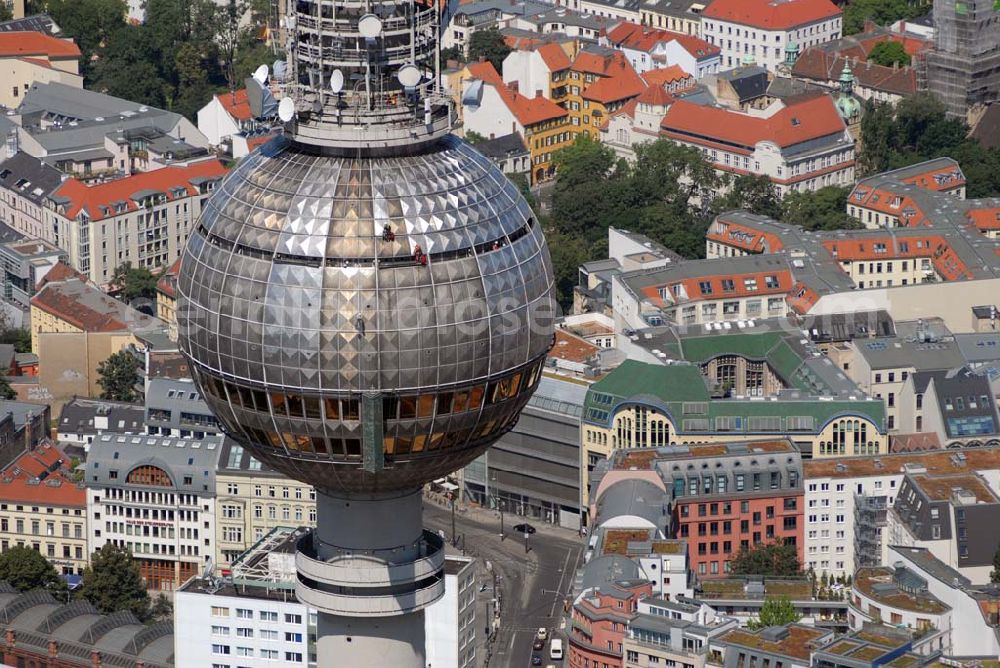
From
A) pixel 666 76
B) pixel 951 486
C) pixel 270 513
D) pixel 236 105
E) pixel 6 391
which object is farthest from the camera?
pixel 666 76

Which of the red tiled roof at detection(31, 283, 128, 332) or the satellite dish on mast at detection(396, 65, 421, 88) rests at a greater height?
the satellite dish on mast at detection(396, 65, 421, 88)

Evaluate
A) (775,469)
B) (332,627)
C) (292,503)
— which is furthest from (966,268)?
(332,627)

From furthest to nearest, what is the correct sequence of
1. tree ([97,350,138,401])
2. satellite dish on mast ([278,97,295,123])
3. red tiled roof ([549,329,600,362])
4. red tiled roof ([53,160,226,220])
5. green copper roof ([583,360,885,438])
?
red tiled roof ([53,160,226,220]), tree ([97,350,138,401]), red tiled roof ([549,329,600,362]), green copper roof ([583,360,885,438]), satellite dish on mast ([278,97,295,123])

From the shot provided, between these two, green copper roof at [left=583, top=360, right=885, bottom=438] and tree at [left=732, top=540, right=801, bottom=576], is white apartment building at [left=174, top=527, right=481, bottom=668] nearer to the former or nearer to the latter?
tree at [left=732, top=540, right=801, bottom=576]

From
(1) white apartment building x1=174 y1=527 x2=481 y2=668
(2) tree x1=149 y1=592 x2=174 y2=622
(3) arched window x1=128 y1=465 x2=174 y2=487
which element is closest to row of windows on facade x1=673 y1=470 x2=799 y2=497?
(1) white apartment building x1=174 y1=527 x2=481 y2=668

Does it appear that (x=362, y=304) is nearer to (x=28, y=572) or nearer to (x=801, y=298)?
(x=28, y=572)

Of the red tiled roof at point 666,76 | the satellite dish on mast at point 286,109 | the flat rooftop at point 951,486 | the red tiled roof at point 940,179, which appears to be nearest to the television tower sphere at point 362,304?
the satellite dish on mast at point 286,109

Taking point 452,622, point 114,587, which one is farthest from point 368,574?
point 114,587

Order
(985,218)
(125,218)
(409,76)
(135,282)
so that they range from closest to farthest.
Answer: (409,76)
(985,218)
(135,282)
(125,218)
